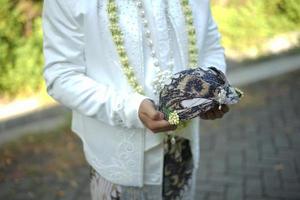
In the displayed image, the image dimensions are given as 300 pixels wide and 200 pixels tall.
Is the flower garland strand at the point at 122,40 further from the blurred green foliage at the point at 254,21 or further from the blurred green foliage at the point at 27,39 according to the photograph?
the blurred green foliage at the point at 254,21

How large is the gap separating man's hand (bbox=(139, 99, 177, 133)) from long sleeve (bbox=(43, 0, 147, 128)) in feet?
0.08

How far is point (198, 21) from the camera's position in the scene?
5.09 ft

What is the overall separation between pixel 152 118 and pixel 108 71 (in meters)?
0.24

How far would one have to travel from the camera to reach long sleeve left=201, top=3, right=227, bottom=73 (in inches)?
64.8

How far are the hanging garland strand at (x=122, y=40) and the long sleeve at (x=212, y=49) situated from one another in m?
0.11

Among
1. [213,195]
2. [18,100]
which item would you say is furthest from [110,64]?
[18,100]

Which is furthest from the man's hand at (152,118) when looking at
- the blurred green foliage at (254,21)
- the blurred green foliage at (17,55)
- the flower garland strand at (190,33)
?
the blurred green foliage at (254,21)

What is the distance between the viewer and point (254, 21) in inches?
273

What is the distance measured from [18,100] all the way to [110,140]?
379 cm

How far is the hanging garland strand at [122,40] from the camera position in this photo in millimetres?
1415

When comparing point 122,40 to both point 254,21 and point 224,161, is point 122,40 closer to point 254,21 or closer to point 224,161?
point 224,161

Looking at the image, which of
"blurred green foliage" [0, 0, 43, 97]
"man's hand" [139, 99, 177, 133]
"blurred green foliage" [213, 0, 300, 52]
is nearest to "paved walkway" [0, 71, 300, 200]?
"blurred green foliage" [0, 0, 43, 97]

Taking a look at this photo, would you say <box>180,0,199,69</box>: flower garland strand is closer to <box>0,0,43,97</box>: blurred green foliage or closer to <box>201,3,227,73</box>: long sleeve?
<box>201,3,227,73</box>: long sleeve

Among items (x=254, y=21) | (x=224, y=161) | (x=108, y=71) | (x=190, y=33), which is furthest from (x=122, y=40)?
(x=254, y=21)
